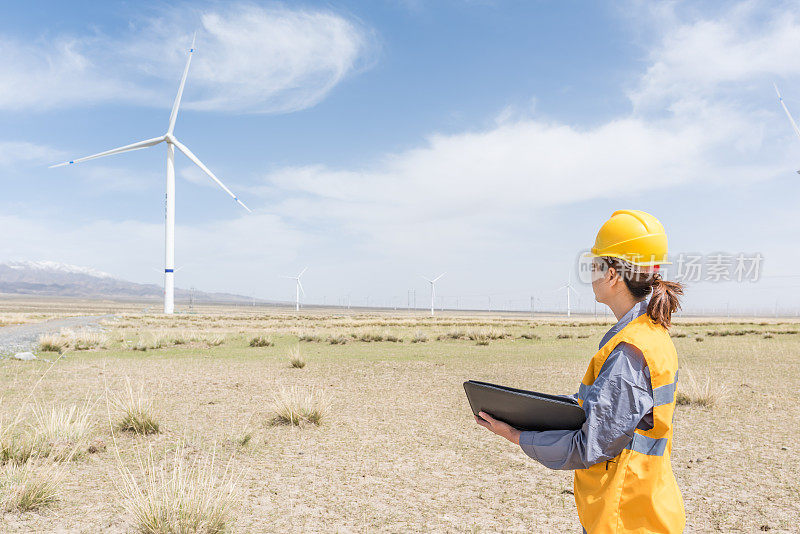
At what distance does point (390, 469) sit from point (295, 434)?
2398 mm

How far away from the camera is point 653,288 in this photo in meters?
2.39

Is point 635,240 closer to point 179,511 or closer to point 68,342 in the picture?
point 179,511

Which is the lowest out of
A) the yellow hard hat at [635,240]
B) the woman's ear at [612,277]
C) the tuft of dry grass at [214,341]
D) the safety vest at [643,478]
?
the tuft of dry grass at [214,341]

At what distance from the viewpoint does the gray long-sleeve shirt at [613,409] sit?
6.86 feet

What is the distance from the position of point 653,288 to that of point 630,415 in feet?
1.99

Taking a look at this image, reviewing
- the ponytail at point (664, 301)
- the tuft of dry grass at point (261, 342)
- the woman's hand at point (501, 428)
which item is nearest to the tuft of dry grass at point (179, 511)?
the woman's hand at point (501, 428)

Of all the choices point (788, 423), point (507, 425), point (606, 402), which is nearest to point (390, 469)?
point (507, 425)

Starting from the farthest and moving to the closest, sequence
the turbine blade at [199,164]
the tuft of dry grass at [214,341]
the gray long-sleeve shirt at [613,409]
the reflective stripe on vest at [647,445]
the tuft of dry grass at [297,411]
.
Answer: the turbine blade at [199,164]
the tuft of dry grass at [214,341]
the tuft of dry grass at [297,411]
the reflective stripe on vest at [647,445]
the gray long-sleeve shirt at [613,409]

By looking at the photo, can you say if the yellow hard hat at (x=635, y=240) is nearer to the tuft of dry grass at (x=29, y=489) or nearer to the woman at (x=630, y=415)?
the woman at (x=630, y=415)

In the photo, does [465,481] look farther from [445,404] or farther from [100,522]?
[445,404]

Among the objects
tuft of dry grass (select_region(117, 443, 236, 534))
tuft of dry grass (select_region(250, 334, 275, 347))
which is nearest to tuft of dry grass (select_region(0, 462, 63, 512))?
tuft of dry grass (select_region(117, 443, 236, 534))

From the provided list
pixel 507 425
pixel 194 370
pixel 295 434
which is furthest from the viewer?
pixel 194 370

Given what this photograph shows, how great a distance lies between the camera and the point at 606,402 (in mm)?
2094

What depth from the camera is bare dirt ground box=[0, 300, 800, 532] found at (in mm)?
5711
